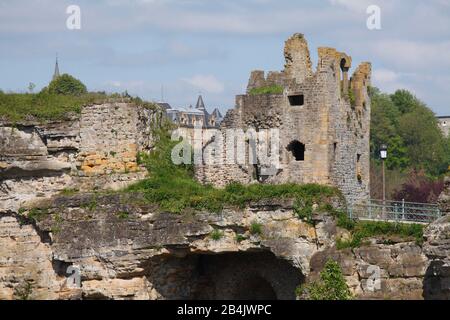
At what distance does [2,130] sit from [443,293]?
16369mm

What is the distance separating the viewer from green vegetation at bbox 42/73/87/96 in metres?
45.9

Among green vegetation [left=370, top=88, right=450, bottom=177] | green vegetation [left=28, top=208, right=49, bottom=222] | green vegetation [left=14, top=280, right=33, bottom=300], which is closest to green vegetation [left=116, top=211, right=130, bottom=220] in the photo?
green vegetation [left=28, top=208, right=49, bottom=222]

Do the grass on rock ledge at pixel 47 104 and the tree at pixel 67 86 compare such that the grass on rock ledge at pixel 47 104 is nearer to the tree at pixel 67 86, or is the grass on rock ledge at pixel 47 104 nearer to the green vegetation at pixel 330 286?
the tree at pixel 67 86

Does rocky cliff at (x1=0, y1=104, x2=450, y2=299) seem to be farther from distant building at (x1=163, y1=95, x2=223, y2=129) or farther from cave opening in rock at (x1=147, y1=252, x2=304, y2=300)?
distant building at (x1=163, y1=95, x2=223, y2=129)

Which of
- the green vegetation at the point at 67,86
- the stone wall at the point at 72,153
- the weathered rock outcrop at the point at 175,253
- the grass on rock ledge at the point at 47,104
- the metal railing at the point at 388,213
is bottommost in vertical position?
the weathered rock outcrop at the point at 175,253

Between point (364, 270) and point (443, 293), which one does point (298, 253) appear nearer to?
point (364, 270)

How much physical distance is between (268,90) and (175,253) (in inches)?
288

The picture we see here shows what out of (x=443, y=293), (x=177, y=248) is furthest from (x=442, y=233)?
(x=177, y=248)

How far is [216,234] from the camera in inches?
1543

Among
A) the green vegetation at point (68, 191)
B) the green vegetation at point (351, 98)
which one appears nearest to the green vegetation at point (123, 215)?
the green vegetation at point (68, 191)

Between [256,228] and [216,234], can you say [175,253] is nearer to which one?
[216,234]

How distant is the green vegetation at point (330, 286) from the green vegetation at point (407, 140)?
42.7 metres

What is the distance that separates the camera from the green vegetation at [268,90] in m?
42.9

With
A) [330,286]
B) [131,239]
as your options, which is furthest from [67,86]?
[330,286]
